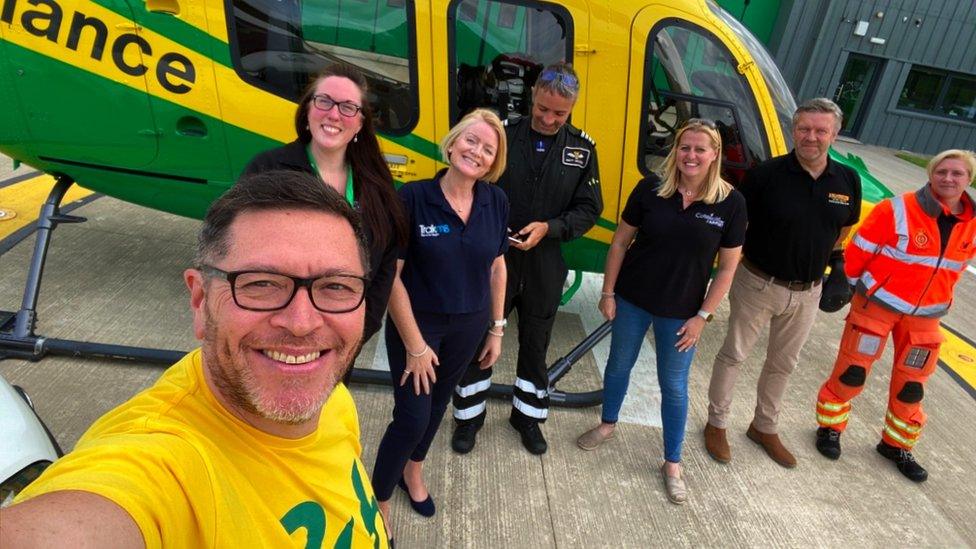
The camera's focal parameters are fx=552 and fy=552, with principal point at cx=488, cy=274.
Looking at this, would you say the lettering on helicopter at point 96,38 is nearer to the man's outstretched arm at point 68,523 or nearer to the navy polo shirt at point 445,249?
the navy polo shirt at point 445,249

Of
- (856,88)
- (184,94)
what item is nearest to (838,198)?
(184,94)

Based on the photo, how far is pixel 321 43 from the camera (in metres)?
3.10

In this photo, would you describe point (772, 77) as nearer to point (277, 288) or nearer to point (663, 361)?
point (663, 361)

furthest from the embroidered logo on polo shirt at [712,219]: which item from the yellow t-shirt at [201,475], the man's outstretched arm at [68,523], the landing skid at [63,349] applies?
the man's outstretched arm at [68,523]

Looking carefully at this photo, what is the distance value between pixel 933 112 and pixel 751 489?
18.7 meters

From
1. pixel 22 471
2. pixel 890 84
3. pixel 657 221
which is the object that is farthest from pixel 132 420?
pixel 890 84

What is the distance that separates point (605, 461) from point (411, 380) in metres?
1.32

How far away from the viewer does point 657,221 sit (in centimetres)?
236

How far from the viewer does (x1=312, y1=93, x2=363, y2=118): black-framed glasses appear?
1.76 meters

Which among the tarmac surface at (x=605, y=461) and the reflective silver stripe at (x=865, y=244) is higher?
the reflective silver stripe at (x=865, y=244)

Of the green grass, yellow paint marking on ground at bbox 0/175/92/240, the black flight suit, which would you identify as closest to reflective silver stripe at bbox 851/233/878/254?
the black flight suit

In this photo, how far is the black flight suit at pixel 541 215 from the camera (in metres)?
2.48

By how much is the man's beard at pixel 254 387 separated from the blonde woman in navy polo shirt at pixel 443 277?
103 cm

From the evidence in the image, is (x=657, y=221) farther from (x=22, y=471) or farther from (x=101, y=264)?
(x=101, y=264)
